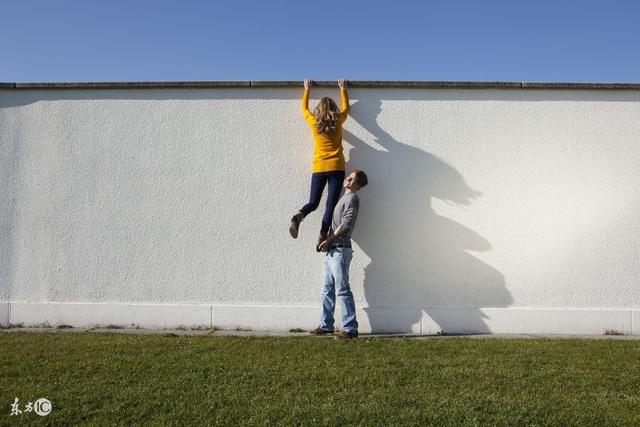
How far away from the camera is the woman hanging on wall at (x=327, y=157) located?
5496 millimetres

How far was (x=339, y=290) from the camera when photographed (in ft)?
17.3

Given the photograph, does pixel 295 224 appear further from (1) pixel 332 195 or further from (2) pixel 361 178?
(2) pixel 361 178

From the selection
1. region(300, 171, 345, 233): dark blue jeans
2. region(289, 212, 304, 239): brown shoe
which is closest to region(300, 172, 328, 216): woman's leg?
region(300, 171, 345, 233): dark blue jeans

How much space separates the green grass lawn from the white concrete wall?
727 mm

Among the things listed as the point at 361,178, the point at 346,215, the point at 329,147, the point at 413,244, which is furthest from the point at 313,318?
the point at 329,147

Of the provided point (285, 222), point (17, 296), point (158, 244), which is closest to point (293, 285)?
point (285, 222)

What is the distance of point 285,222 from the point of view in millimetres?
5812

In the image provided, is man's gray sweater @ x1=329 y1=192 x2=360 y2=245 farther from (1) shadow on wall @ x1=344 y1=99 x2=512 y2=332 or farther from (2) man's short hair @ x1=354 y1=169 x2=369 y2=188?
(1) shadow on wall @ x1=344 y1=99 x2=512 y2=332

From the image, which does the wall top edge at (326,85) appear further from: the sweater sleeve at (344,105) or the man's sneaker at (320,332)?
the man's sneaker at (320,332)

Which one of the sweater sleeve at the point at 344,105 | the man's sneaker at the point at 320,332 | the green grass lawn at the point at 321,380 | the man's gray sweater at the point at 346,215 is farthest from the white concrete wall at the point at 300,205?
the green grass lawn at the point at 321,380

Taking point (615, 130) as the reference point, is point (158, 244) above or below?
below

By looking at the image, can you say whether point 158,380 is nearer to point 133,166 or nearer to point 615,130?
point 133,166

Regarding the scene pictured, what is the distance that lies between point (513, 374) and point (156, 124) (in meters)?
4.57

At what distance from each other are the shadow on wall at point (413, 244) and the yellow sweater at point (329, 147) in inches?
8.8
